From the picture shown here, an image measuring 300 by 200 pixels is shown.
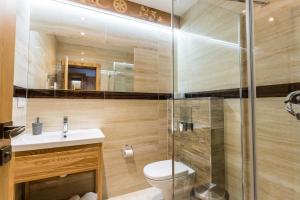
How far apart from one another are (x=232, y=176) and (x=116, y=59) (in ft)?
Result: 5.81

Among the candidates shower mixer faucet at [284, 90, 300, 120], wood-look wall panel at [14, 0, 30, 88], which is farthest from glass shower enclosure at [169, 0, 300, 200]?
wood-look wall panel at [14, 0, 30, 88]

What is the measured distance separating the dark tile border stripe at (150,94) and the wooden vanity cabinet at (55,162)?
0.53 metres

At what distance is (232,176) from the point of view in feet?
5.08

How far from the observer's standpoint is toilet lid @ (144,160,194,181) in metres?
1.57

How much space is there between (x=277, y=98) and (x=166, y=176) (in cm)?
111

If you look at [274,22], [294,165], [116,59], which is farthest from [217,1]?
[294,165]

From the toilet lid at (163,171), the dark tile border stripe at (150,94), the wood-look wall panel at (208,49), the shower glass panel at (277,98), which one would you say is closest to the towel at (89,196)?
the toilet lid at (163,171)

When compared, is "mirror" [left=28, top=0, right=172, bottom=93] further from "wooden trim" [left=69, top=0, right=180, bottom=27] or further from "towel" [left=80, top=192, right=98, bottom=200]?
"towel" [left=80, top=192, right=98, bottom=200]

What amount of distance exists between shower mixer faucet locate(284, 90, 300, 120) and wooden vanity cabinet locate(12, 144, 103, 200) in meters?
1.49

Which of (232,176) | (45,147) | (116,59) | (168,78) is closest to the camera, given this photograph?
(45,147)

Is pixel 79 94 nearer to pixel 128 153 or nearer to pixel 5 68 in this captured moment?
pixel 128 153

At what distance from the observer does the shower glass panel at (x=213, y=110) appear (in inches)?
59.3

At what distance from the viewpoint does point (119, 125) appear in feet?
6.77

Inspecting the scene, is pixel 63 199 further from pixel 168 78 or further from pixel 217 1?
pixel 217 1
